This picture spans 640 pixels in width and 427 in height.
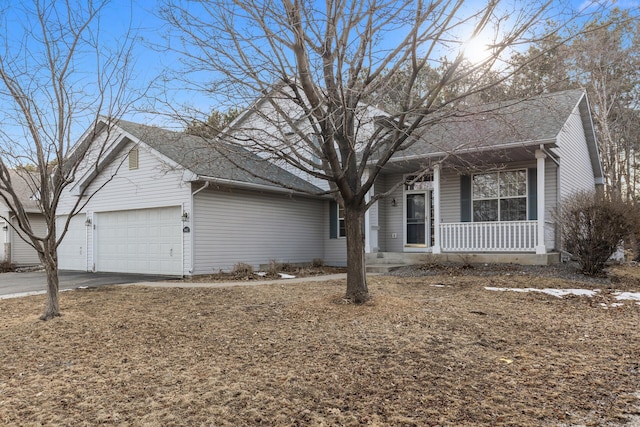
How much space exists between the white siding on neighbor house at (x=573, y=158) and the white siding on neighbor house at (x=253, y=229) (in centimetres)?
750

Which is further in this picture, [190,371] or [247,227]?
[247,227]

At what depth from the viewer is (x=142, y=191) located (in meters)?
13.2

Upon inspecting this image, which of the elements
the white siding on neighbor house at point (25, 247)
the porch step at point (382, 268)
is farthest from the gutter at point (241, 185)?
the white siding on neighbor house at point (25, 247)

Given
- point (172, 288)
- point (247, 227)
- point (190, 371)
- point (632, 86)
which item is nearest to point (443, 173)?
point (247, 227)

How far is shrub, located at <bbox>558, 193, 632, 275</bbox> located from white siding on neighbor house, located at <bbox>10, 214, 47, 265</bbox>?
19.1 meters

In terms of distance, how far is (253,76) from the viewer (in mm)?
5660

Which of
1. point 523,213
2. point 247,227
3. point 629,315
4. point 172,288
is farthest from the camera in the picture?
point 247,227

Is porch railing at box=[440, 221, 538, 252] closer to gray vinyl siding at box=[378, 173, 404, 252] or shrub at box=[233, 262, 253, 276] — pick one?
gray vinyl siding at box=[378, 173, 404, 252]

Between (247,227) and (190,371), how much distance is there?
9497 mm

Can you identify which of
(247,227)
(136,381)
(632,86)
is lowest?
(136,381)

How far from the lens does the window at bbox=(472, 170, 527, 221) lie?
12.3 meters

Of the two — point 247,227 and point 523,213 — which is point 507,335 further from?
point 247,227

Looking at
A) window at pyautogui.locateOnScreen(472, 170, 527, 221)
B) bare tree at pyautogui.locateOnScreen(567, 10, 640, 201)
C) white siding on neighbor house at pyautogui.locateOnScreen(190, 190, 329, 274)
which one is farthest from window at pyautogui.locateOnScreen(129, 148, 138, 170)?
bare tree at pyautogui.locateOnScreen(567, 10, 640, 201)

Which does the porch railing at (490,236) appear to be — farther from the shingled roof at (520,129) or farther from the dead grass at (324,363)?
the dead grass at (324,363)
